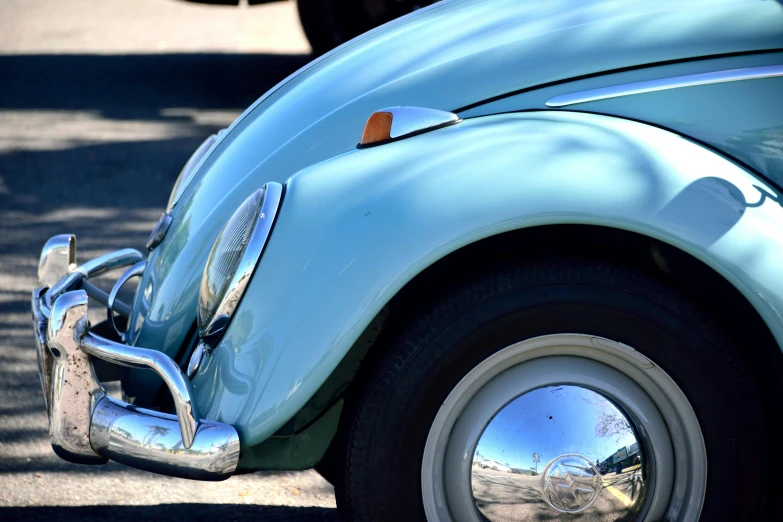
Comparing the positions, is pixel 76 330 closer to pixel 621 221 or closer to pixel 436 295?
pixel 436 295

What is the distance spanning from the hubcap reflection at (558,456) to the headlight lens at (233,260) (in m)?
0.60

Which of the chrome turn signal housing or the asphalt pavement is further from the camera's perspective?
the asphalt pavement

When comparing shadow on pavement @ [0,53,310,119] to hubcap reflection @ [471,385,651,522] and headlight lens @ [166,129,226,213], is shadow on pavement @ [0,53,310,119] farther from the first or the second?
hubcap reflection @ [471,385,651,522]

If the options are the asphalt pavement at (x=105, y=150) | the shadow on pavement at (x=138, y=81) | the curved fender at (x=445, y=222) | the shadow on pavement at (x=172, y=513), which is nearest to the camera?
the curved fender at (x=445, y=222)

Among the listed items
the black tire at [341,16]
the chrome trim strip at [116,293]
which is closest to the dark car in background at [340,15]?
the black tire at [341,16]

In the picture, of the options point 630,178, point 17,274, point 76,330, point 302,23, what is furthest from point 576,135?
→ point 302,23

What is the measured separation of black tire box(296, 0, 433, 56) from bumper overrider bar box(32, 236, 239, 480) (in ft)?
18.0

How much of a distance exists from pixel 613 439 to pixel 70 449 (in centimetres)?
114

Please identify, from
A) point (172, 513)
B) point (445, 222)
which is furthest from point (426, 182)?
point (172, 513)

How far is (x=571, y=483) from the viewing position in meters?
1.95

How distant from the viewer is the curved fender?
184cm

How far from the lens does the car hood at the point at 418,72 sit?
2.10 metres

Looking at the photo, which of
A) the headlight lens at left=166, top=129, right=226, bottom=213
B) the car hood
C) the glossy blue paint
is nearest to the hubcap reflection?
the glossy blue paint

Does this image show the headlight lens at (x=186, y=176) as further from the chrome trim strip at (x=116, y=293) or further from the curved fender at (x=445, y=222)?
the curved fender at (x=445, y=222)
